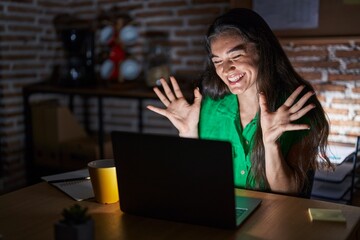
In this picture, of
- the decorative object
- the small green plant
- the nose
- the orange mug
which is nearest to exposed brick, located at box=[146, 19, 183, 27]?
the decorative object

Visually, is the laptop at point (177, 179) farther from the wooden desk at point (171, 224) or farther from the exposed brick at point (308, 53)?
the exposed brick at point (308, 53)

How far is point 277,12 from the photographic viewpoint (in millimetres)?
2545

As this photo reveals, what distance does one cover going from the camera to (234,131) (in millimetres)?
1666

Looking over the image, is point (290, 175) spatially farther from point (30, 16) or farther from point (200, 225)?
point (30, 16)

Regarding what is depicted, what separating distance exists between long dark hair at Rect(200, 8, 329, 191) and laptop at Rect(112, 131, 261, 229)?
0.40 meters

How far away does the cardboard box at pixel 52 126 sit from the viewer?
317 cm

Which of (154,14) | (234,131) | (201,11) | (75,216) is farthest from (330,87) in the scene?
(75,216)

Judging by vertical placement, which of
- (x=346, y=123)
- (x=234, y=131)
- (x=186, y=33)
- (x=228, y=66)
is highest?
(x=186, y=33)

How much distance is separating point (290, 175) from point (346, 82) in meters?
1.28

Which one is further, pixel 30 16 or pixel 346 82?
pixel 30 16

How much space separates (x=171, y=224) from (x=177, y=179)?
115mm

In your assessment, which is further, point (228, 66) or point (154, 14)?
point (154, 14)

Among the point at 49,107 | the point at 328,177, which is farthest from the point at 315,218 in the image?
the point at 49,107

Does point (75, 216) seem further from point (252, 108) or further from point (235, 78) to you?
point (252, 108)
